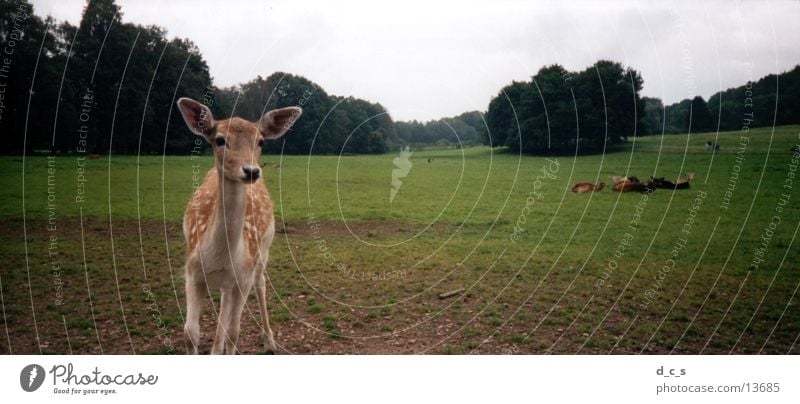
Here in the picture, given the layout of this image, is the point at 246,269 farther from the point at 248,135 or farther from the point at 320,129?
the point at 320,129

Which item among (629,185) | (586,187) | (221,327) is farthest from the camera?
(586,187)

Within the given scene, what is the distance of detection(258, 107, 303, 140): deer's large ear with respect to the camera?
289cm

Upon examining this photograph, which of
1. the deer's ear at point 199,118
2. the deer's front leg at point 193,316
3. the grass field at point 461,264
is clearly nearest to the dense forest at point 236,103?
the grass field at point 461,264

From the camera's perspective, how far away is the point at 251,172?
242 cm

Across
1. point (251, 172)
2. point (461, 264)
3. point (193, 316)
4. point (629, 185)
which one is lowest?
point (461, 264)

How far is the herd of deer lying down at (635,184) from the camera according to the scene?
6.25 meters

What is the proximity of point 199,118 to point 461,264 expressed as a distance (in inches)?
120

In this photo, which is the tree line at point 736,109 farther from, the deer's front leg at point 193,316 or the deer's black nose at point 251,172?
the deer's front leg at point 193,316

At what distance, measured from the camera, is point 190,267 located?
291cm

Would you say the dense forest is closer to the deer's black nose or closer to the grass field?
the grass field

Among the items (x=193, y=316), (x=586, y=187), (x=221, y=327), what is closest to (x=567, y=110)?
(x=586, y=187)

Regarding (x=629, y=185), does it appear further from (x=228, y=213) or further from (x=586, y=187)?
(x=228, y=213)
